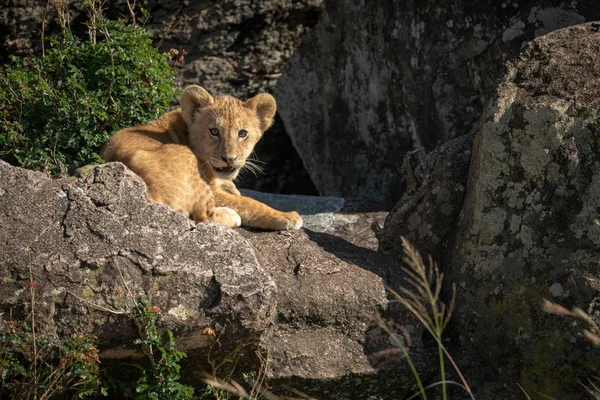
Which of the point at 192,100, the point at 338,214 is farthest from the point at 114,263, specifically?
the point at 338,214

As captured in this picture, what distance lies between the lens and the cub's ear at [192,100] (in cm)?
760

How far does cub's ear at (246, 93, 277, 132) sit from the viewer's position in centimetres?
793

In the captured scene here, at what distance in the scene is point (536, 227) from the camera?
590 cm

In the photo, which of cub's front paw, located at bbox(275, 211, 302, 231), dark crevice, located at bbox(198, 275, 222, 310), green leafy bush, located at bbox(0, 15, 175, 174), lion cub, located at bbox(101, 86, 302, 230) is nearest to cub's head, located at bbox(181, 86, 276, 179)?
lion cub, located at bbox(101, 86, 302, 230)

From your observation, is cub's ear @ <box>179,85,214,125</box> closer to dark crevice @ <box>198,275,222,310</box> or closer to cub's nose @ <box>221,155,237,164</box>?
cub's nose @ <box>221,155,237,164</box>

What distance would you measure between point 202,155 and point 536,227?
108 inches

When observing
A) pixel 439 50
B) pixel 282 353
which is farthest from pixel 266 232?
pixel 439 50

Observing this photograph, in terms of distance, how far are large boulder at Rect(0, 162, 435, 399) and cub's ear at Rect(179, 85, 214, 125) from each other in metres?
1.61

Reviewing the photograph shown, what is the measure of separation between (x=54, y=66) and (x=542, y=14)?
3.82 metres

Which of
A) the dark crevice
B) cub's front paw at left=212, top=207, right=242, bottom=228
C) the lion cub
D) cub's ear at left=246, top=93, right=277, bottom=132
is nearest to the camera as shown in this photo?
the dark crevice

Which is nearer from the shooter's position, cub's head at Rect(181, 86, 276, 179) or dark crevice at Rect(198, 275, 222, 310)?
dark crevice at Rect(198, 275, 222, 310)

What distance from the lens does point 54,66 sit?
7445 mm

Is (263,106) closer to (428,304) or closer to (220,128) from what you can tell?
(220,128)

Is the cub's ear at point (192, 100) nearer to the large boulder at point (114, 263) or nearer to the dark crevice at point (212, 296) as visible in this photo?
the large boulder at point (114, 263)
